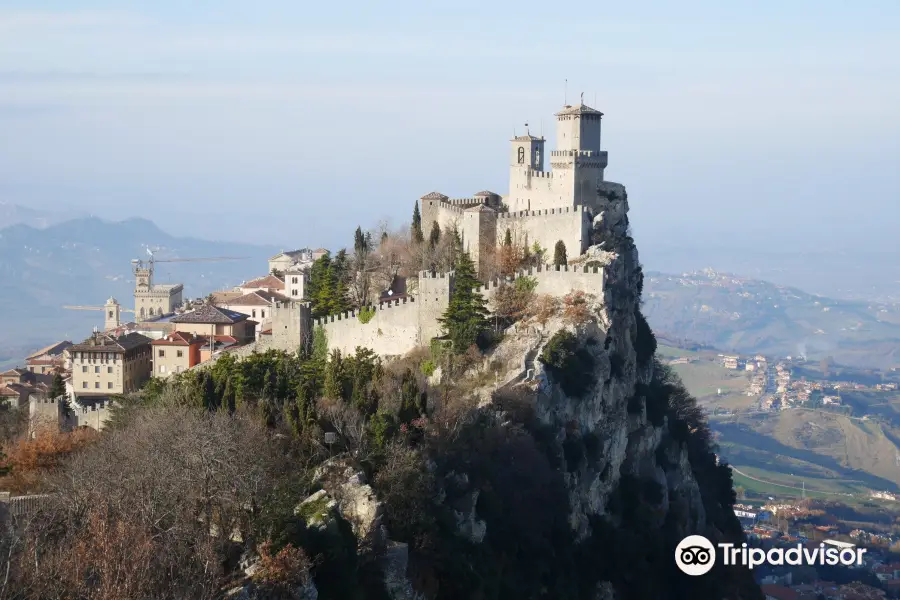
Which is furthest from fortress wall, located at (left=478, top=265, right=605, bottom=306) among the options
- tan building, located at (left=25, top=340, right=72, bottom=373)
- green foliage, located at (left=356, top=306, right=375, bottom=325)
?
tan building, located at (left=25, top=340, right=72, bottom=373)


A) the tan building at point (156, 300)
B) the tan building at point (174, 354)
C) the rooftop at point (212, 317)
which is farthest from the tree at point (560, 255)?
the tan building at point (156, 300)

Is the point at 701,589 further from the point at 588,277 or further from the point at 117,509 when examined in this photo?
the point at 117,509

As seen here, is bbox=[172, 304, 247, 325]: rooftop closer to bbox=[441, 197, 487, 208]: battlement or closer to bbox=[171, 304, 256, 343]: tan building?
bbox=[171, 304, 256, 343]: tan building

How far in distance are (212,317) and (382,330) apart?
10.8 m

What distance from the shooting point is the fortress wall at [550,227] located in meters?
53.8

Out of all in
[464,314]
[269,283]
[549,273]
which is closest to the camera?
[464,314]

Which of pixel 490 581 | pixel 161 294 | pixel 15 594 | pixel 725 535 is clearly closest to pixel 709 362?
pixel 161 294

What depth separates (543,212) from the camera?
55375 mm

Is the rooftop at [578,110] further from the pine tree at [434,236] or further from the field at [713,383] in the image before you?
the field at [713,383]

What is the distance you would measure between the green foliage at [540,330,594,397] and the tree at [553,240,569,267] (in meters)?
5.62

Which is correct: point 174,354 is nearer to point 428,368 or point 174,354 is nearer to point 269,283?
point 428,368

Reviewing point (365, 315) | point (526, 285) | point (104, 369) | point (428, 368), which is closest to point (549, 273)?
point (526, 285)

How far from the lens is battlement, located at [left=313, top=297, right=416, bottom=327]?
50.1 meters

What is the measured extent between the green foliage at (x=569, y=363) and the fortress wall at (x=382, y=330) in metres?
5.81
